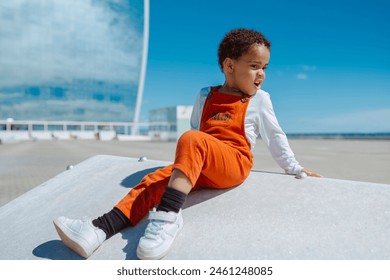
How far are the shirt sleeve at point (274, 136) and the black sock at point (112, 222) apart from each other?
2.83 feet

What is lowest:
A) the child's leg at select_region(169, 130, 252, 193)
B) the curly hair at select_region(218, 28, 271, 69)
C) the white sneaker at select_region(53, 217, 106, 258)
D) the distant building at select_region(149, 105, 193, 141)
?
the distant building at select_region(149, 105, 193, 141)

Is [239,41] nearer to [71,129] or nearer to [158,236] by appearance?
[158,236]

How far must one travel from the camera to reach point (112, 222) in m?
1.64

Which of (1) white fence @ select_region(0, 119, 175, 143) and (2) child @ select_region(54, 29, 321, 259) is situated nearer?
(2) child @ select_region(54, 29, 321, 259)

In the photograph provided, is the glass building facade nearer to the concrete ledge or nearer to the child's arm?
the concrete ledge

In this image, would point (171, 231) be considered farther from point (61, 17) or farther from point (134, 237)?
point (61, 17)

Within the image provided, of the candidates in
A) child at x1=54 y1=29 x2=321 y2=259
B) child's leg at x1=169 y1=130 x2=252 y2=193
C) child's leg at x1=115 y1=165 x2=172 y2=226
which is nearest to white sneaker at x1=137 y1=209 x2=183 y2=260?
child at x1=54 y1=29 x2=321 y2=259

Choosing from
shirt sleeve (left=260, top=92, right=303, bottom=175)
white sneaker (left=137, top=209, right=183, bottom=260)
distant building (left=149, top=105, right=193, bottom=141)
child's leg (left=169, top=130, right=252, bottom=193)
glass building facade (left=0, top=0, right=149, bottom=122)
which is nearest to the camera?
white sneaker (left=137, top=209, right=183, bottom=260)

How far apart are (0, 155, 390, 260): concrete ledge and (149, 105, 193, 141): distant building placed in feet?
84.3

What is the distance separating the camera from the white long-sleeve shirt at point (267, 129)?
6.25ft

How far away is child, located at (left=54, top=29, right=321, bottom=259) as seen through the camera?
4.91ft

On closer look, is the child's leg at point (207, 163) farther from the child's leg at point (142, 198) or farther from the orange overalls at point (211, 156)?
the child's leg at point (142, 198)

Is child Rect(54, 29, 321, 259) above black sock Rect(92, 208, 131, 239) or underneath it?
above

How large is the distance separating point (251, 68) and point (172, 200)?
2.73 ft
